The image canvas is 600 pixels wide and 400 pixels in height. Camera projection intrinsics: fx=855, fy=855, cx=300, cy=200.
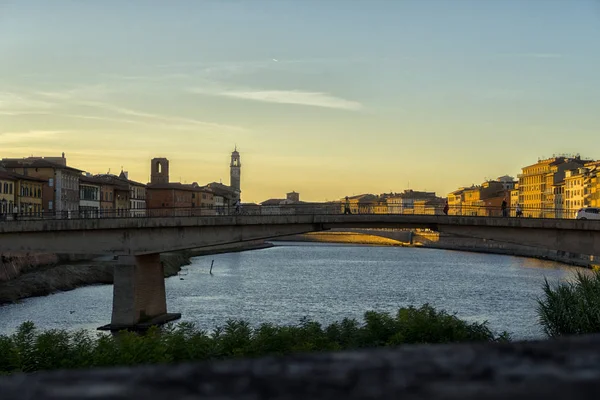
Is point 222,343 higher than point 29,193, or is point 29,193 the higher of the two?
point 29,193

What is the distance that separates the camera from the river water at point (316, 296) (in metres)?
50.3

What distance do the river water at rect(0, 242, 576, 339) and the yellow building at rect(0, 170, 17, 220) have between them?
68.6 feet

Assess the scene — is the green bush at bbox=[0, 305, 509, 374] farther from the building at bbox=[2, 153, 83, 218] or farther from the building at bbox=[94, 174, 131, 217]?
the building at bbox=[94, 174, 131, 217]

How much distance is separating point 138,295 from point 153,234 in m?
3.79

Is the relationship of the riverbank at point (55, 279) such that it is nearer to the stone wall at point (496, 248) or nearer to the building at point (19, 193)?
the building at point (19, 193)

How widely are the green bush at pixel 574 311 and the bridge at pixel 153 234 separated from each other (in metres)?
14.5

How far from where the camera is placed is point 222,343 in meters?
27.5

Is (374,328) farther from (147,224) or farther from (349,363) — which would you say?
(349,363)

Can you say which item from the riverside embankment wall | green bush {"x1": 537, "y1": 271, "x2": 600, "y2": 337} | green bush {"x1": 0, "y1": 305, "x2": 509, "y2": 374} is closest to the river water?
green bush {"x1": 537, "y1": 271, "x2": 600, "y2": 337}

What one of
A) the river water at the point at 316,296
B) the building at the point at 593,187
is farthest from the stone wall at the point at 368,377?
the building at the point at 593,187

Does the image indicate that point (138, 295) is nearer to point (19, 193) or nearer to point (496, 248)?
point (19, 193)

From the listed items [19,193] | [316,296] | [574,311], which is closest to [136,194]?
[19,193]

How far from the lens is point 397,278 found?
86.1 metres

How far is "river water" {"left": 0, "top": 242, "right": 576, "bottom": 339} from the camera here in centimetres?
5031
